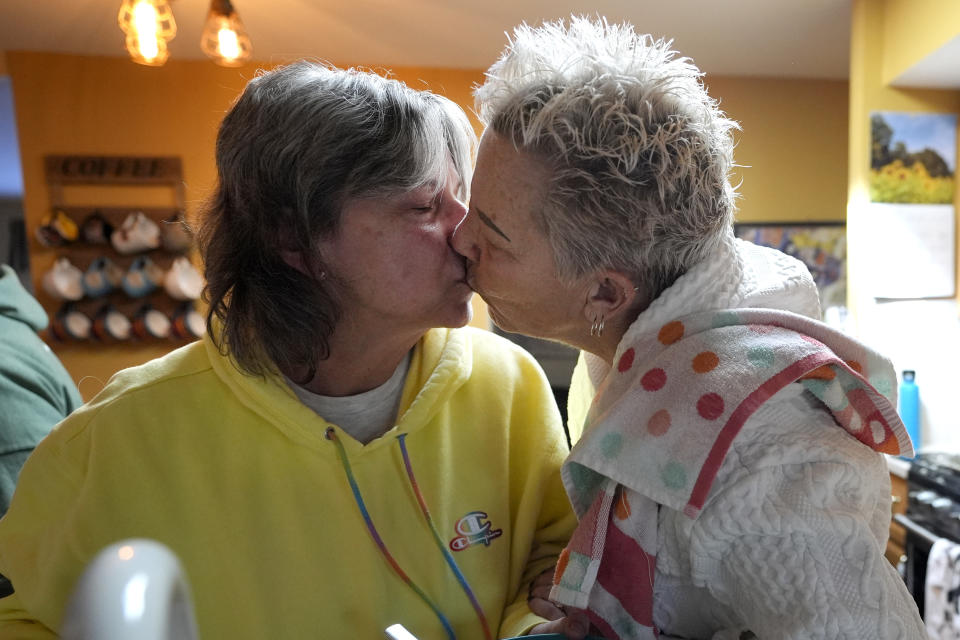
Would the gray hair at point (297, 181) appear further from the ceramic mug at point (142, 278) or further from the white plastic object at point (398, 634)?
the ceramic mug at point (142, 278)

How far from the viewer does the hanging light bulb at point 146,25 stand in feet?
6.35

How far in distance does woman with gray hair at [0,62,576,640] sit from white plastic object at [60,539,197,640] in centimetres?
63

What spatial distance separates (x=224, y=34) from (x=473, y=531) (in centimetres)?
179

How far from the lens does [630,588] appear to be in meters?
0.63

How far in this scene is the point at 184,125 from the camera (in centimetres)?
335

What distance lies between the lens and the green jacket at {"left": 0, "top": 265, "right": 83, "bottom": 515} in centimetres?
116

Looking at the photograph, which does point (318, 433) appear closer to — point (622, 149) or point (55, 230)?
point (622, 149)

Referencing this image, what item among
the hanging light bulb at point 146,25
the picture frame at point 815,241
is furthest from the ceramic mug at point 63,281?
the picture frame at point 815,241

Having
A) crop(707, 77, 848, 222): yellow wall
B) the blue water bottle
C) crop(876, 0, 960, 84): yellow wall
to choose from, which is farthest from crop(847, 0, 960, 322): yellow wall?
crop(707, 77, 848, 222): yellow wall

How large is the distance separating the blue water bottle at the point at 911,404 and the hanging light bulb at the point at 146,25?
2776 mm

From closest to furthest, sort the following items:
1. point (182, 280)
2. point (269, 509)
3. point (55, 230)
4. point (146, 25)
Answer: point (269, 509)
point (146, 25)
point (55, 230)
point (182, 280)

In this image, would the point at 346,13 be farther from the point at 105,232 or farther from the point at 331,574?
the point at 331,574

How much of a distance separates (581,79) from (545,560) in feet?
2.09

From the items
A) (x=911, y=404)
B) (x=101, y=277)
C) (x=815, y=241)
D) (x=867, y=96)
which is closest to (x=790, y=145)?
(x=815, y=241)
